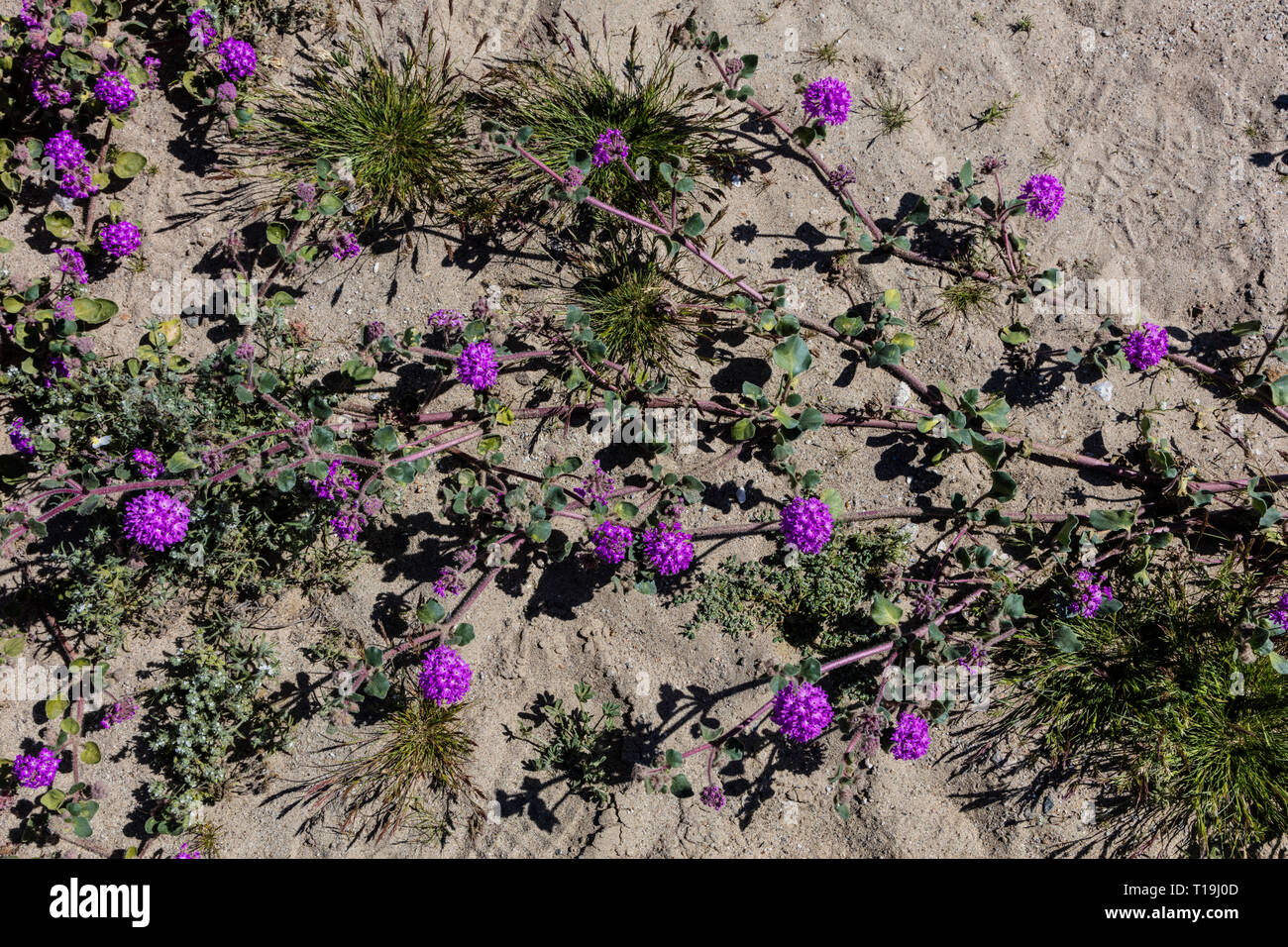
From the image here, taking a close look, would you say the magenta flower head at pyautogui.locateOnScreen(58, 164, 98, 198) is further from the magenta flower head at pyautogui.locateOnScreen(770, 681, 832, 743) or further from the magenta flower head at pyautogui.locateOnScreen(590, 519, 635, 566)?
the magenta flower head at pyautogui.locateOnScreen(770, 681, 832, 743)

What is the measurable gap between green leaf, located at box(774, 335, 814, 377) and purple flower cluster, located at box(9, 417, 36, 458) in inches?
159

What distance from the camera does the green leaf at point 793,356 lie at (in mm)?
4613

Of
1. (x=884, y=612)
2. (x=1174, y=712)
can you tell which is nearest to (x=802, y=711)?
(x=884, y=612)

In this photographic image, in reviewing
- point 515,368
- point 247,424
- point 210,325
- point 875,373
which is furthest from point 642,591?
point 210,325

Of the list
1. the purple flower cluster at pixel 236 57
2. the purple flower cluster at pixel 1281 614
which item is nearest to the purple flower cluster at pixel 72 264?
the purple flower cluster at pixel 236 57

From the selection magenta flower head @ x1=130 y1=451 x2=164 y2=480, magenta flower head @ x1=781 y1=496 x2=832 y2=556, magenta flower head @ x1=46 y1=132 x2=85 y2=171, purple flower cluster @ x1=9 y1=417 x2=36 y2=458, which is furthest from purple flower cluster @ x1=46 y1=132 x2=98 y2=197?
magenta flower head @ x1=781 y1=496 x2=832 y2=556

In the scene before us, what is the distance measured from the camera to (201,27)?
192 inches

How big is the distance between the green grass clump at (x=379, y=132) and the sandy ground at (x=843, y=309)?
0.27 metres

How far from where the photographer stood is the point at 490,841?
184 inches

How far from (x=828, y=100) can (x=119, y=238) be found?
13.3ft

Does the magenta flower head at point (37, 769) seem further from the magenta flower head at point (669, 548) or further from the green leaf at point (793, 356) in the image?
the green leaf at point (793, 356)

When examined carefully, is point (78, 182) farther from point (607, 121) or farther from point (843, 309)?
point (843, 309)
